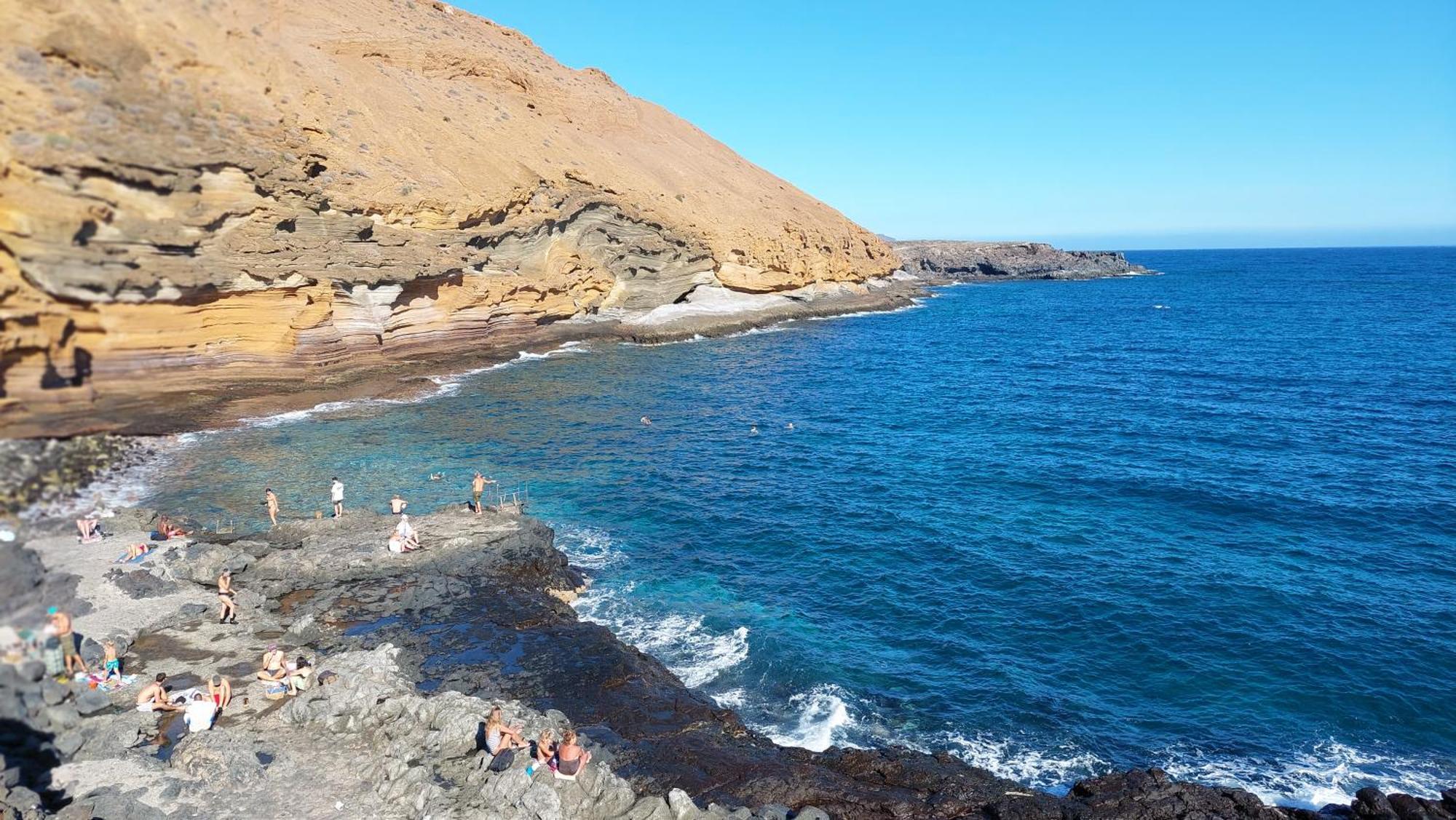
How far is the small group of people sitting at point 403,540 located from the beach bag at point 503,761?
1131 centimetres

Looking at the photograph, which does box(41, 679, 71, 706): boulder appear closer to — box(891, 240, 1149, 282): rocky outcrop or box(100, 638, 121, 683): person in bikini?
box(100, 638, 121, 683): person in bikini

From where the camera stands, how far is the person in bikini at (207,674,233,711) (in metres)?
15.4

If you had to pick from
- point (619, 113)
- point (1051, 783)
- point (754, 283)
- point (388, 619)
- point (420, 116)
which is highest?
point (619, 113)

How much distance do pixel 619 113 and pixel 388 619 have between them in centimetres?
7313

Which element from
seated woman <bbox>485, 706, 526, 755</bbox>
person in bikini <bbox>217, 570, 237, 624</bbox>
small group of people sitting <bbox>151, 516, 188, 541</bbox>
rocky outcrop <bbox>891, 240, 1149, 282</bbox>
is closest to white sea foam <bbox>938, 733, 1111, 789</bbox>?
seated woman <bbox>485, 706, 526, 755</bbox>

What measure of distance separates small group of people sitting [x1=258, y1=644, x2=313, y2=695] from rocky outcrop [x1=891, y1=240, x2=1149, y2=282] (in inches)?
5188

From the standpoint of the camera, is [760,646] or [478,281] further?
[478,281]

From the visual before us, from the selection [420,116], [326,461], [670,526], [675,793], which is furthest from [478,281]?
[675,793]

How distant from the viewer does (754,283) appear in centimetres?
7712

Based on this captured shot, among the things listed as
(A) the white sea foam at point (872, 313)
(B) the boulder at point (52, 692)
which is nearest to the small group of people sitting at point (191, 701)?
(B) the boulder at point (52, 692)

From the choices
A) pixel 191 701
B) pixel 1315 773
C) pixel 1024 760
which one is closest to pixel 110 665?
pixel 191 701

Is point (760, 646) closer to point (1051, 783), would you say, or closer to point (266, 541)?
point (1051, 783)

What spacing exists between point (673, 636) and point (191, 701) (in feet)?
36.0

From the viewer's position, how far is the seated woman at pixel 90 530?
1975cm
